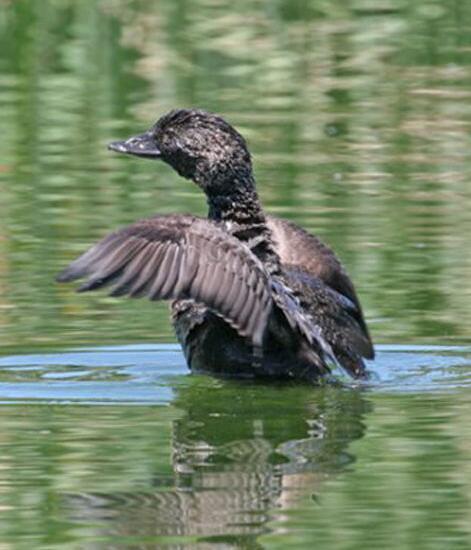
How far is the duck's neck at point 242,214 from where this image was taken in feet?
38.1

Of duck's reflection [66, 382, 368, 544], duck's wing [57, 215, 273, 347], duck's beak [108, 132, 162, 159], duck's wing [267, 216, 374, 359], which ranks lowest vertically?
duck's reflection [66, 382, 368, 544]

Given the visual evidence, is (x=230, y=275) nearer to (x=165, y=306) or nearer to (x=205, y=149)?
(x=205, y=149)

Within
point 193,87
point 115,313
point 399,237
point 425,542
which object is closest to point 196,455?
point 425,542

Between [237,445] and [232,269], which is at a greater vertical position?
[232,269]

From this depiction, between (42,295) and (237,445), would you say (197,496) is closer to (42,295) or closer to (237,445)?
(237,445)

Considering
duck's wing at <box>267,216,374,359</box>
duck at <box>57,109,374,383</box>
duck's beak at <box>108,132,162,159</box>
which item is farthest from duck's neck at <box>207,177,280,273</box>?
duck's beak at <box>108,132,162,159</box>

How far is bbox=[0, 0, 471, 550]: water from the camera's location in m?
8.72

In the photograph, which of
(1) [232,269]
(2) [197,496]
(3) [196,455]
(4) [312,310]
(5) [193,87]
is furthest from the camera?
(5) [193,87]

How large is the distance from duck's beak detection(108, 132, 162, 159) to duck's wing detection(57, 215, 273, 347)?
4.82 feet

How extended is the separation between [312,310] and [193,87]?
34.1ft

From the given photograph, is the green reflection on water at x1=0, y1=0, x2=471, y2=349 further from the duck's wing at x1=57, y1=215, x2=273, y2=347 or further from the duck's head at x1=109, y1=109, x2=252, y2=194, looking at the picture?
the duck's wing at x1=57, y1=215, x2=273, y2=347

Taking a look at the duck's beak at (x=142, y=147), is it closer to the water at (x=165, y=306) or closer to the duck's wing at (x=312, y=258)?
the duck's wing at (x=312, y=258)

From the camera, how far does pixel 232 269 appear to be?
413 inches

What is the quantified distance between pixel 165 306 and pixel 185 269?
297cm
